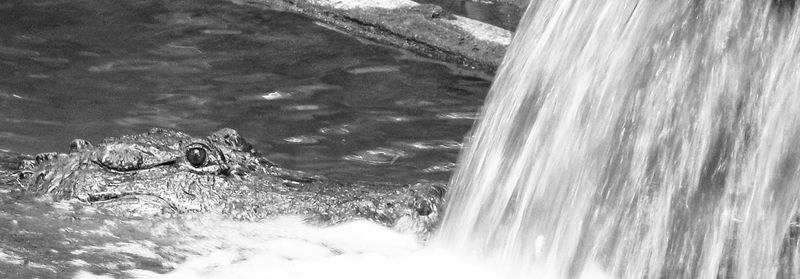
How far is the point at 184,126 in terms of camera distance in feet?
23.7

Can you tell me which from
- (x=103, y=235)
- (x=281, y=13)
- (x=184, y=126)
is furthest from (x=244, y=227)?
(x=281, y=13)

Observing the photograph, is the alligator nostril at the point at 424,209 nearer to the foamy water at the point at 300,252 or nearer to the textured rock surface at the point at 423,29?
the foamy water at the point at 300,252

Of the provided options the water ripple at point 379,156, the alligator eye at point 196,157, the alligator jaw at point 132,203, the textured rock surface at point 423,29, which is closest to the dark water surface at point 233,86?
the water ripple at point 379,156

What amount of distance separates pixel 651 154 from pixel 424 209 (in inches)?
38.6

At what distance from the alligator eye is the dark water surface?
1753mm

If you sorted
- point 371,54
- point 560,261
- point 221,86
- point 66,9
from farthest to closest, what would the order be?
point 66,9, point 371,54, point 221,86, point 560,261

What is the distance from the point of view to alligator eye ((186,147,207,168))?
4.83 metres

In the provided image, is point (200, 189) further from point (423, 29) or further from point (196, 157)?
point (423, 29)

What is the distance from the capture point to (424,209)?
492 cm

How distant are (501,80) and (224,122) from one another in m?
2.29

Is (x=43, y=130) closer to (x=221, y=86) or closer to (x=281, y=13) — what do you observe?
(x=221, y=86)

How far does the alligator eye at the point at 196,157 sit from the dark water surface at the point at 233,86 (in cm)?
175

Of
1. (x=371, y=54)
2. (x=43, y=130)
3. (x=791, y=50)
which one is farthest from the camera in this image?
(x=371, y=54)

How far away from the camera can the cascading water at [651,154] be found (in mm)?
4090
